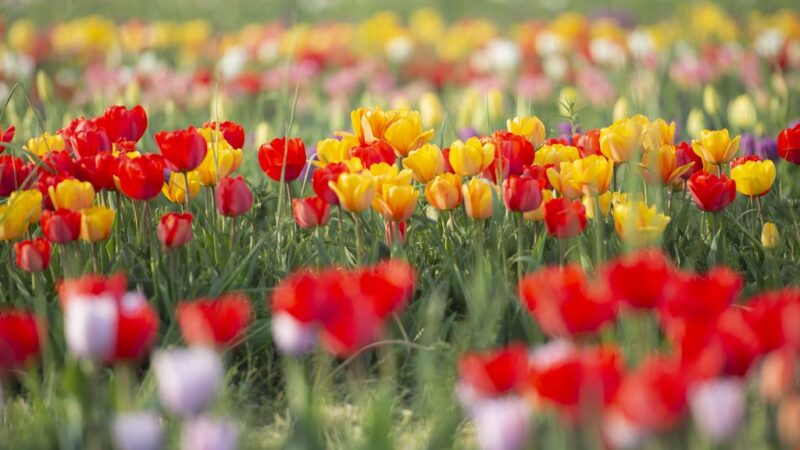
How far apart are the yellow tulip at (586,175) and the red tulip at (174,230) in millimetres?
758

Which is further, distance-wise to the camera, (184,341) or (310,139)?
(310,139)

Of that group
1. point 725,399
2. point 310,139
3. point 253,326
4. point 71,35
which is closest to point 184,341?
point 253,326

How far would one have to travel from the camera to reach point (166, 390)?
1.35 metres

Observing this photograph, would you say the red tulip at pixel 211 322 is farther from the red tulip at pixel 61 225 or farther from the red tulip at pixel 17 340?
the red tulip at pixel 61 225

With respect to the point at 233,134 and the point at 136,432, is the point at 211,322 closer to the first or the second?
the point at 136,432

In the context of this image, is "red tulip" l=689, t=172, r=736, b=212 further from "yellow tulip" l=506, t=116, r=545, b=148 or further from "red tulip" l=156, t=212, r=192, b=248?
"red tulip" l=156, t=212, r=192, b=248

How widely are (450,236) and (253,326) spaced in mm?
528

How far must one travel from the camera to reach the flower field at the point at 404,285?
135cm

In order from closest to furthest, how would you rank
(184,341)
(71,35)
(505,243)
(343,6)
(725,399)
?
(725,399)
(184,341)
(505,243)
(71,35)
(343,6)

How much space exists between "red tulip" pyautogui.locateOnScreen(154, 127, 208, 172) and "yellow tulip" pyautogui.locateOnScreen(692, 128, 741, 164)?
1114 millimetres

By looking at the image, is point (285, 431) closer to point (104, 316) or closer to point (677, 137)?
point (104, 316)

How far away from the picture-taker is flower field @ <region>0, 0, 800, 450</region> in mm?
1354

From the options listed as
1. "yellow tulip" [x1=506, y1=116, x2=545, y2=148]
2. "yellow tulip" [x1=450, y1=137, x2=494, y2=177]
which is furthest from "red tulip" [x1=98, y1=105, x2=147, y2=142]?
"yellow tulip" [x1=506, y1=116, x2=545, y2=148]

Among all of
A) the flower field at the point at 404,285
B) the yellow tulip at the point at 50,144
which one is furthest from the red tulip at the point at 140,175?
the yellow tulip at the point at 50,144
